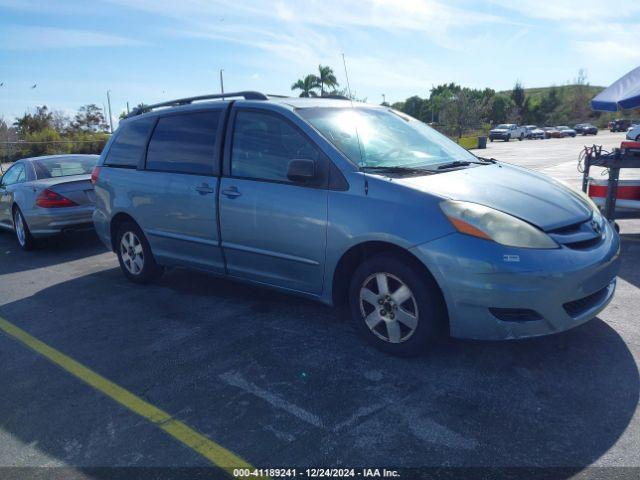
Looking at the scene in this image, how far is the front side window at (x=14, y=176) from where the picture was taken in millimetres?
8207

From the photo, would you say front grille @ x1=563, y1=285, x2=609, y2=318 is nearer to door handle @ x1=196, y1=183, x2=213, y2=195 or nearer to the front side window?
door handle @ x1=196, y1=183, x2=213, y2=195

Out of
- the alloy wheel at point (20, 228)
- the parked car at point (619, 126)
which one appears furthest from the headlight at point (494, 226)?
the parked car at point (619, 126)

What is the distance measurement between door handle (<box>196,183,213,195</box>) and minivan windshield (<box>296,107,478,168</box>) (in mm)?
1069

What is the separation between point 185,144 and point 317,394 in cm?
285

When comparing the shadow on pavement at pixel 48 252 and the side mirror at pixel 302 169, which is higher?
the side mirror at pixel 302 169

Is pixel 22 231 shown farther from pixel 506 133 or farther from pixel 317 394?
pixel 506 133

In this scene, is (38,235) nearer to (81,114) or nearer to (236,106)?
(236,106)

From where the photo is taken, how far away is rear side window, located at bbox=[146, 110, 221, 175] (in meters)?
4.59

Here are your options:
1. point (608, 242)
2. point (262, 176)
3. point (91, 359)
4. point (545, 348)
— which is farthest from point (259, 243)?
point (608, 242)

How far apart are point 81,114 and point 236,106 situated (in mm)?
54556

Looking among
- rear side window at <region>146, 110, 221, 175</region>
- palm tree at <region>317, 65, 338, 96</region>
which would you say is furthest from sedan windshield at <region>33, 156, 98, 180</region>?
palm tree at <region>317, 65, 338, 96</region>

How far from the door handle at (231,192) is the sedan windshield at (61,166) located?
15.7 ft

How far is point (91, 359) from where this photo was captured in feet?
12.5

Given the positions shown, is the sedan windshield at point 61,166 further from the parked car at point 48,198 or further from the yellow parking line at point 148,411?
the yellow parking line at point 148,411
